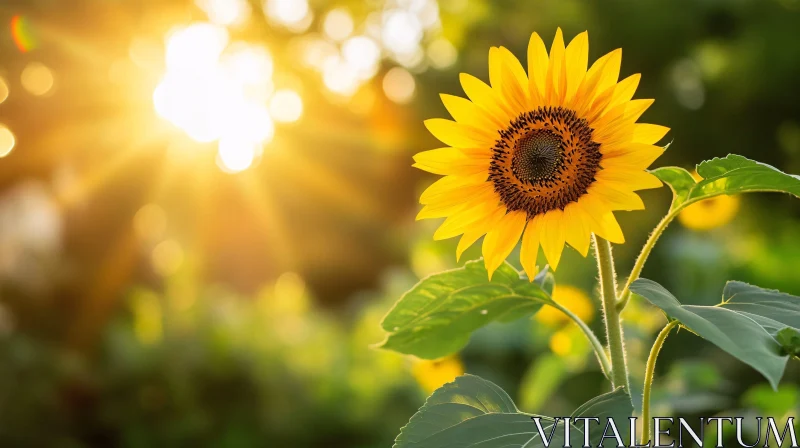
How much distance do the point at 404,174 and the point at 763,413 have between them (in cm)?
973

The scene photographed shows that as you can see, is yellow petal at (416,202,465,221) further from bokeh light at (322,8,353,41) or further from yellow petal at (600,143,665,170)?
bokeh light at (322,8,353,41)

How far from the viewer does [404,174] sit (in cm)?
1116

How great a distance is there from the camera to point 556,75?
868mm

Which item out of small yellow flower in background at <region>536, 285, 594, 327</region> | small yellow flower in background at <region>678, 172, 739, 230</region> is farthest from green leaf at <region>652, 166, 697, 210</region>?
small yellow flower in background at <region>678, 172, 739, 230</region>

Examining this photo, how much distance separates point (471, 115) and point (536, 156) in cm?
13

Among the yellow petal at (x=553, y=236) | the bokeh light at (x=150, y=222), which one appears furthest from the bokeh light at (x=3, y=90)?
the yellow petal at (x=553, y=236)

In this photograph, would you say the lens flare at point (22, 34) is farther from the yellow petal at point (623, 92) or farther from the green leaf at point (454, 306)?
the yellow petal at point (623, 92)

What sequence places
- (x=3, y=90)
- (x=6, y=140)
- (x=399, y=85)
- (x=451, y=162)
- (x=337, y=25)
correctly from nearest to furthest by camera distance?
(x=451, y=162) < (x=3, y=90) < (x=6, y=140) < (x=399, y=85) < (x=337, y=25)

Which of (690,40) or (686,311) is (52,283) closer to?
(686,311)

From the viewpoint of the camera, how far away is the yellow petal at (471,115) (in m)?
0.88

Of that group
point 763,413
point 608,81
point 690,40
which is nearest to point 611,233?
point 608,81

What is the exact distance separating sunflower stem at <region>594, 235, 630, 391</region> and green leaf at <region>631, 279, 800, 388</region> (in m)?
0.10

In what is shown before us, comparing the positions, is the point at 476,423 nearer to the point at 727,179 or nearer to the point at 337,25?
the point at 727,179

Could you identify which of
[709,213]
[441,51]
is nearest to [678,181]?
[709,213]
